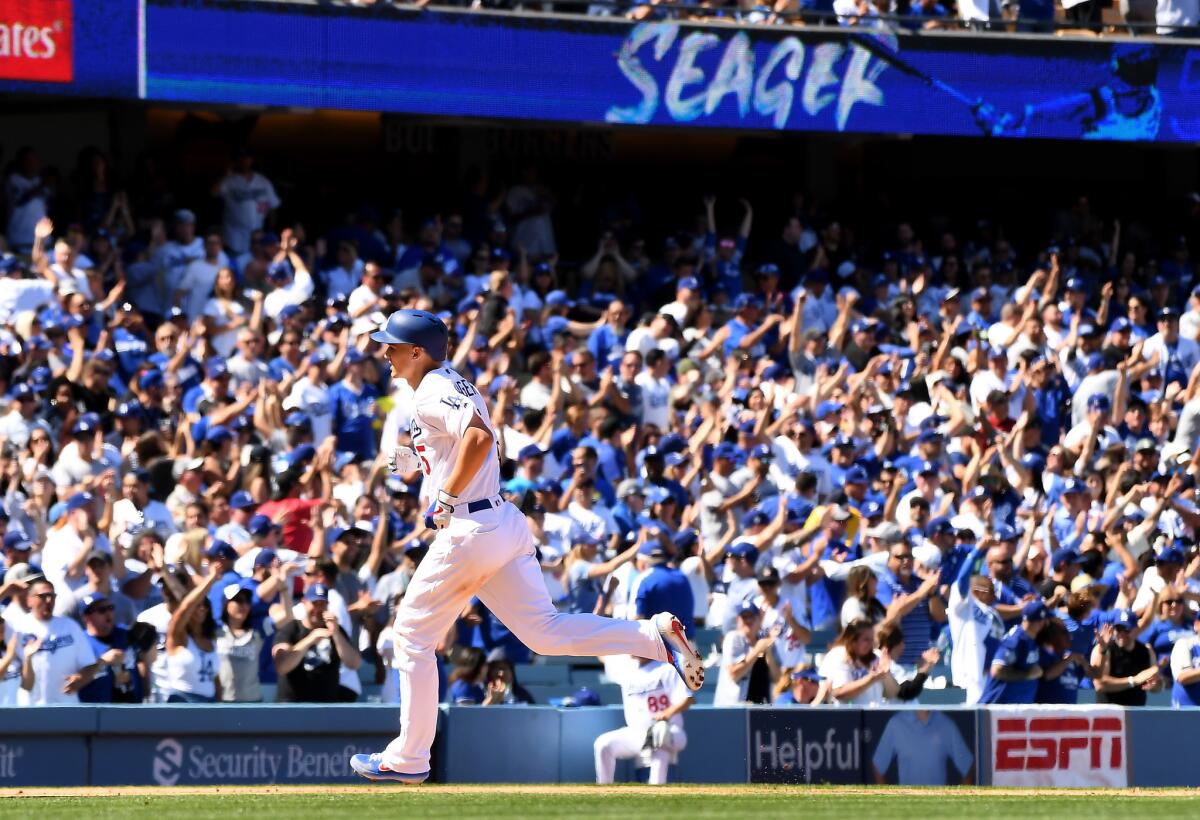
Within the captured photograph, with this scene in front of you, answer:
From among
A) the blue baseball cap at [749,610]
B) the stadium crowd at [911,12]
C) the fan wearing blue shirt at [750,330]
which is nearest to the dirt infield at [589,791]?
the blue baseball cap at [749,610]

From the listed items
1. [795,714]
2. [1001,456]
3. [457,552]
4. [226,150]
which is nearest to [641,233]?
[226,150]

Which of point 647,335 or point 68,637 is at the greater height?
point 647,335

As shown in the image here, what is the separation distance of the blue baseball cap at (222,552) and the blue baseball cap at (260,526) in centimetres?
34

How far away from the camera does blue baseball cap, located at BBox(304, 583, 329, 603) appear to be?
1262cm

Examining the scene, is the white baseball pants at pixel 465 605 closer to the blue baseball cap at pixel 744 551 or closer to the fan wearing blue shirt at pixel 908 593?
Answer: the blue baseball cap at pixel 744 551

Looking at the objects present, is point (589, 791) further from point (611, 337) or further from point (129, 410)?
point (611, 337)

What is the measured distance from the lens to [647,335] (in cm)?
1747

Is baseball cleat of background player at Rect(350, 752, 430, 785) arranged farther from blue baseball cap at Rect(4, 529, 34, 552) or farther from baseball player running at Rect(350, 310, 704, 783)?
blue baseball cap at Rect(4, 529, 34, 552)

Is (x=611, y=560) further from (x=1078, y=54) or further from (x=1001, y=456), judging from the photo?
(x=1078, y=54)

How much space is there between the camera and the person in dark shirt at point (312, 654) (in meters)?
12.5

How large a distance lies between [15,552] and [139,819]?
183 inches

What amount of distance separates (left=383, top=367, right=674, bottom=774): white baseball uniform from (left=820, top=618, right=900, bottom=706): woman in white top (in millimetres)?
4487

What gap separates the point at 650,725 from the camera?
40.1ft

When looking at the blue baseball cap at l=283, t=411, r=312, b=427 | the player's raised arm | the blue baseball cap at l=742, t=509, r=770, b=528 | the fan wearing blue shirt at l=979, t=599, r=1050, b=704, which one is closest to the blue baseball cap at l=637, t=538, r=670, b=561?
the blue baseball cap at l=742, t=509, r=770, b=528
